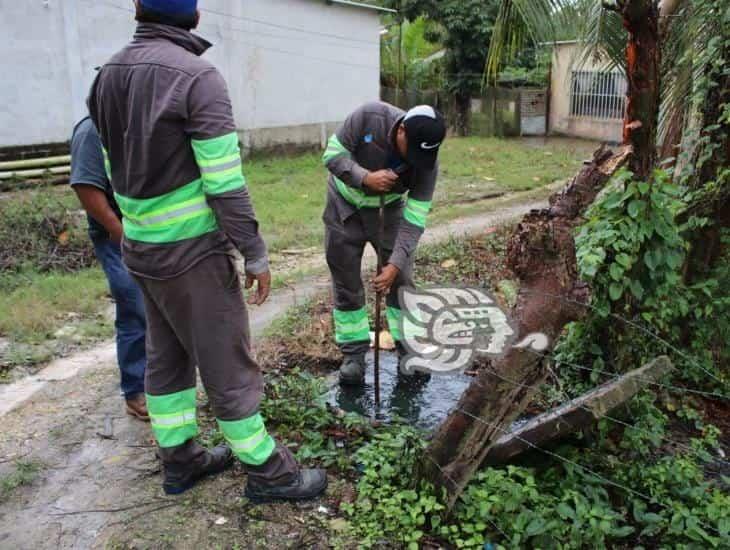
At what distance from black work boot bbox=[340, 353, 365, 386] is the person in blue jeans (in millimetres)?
1157

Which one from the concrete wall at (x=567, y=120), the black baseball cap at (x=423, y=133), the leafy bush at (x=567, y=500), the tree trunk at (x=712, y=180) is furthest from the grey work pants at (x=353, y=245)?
the concrete wall at (x=567, y=120)

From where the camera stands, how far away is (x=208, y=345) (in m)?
2.65

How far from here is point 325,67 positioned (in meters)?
13.6

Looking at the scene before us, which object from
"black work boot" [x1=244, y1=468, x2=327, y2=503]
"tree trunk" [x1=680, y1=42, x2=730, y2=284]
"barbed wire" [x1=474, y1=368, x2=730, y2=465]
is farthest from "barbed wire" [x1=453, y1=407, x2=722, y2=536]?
"tree trunk" [x1=680, y1=42, x2=730, y2=284]

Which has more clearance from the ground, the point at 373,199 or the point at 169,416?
the point at 373,199

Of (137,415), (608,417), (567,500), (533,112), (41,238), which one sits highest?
(533,112)

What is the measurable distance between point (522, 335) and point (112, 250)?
1994mm

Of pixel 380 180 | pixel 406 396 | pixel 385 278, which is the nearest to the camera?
pixel 380 180

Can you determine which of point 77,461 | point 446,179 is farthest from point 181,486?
point 446,179

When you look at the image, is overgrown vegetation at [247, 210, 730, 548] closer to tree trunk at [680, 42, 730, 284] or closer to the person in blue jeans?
tree trunk at [680, 42, 730, 284]

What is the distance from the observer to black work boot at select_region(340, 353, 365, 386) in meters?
4.16

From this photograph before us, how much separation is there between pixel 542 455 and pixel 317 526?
3.61 ft

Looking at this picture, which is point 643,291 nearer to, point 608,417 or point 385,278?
point 608,417

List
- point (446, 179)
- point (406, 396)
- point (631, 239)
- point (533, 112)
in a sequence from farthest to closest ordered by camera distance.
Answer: point (533, 112)
point (446, 179)
point (406, 396)
point (631, 239)
